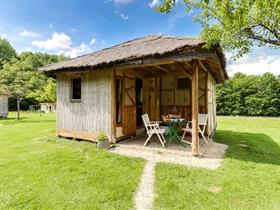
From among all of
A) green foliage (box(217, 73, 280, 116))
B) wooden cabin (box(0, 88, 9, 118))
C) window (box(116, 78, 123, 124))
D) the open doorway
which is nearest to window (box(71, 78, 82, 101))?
window (box(116, 78, 123, 124))

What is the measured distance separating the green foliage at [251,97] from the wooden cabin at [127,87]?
20.5 metres

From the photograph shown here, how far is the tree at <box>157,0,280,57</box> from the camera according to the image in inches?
130

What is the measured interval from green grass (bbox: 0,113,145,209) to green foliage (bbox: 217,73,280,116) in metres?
24.1

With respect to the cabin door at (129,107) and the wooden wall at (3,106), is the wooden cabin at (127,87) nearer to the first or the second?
the cabin door at (129,107)

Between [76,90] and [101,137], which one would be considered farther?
[76,90]

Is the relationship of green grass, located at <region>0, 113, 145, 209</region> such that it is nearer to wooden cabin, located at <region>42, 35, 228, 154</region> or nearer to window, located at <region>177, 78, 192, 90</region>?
wooden cabin, located at <region>42, 35, 228, 154</region>

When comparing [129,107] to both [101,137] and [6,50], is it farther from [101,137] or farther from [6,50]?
[6,50]

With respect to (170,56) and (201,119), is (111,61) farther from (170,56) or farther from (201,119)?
(201,119)

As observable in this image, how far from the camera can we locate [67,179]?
3875 mm

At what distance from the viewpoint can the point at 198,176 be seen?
13.2 ft

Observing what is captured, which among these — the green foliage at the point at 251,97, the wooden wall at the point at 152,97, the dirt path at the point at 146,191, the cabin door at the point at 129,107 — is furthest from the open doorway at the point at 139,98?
the green foliage at the point at 251,97

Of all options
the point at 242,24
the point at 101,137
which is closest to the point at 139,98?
the point at 101,137

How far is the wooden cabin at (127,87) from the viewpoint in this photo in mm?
5724

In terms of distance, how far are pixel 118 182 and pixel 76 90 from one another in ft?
15.7
